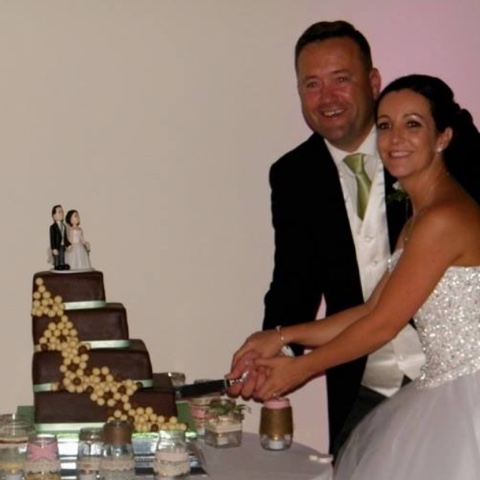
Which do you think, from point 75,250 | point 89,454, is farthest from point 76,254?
point 89,454

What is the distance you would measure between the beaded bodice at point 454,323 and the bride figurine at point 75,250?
0.87 metres

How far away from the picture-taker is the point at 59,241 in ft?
9.32

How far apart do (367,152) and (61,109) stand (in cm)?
97

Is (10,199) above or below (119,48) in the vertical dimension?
below

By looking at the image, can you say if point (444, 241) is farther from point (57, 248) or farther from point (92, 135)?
point (92, 135)

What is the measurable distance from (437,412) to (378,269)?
67 cm

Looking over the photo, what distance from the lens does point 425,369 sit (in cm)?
275

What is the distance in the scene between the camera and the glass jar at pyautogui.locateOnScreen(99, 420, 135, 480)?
238cm

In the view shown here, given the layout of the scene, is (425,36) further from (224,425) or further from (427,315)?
(224,425)

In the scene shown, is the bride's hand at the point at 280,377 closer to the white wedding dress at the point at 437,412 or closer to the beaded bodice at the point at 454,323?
the white wedding dress at the point at 437,412

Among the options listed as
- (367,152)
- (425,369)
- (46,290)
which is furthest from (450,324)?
(46,290)

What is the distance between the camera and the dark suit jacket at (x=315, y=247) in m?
3.19

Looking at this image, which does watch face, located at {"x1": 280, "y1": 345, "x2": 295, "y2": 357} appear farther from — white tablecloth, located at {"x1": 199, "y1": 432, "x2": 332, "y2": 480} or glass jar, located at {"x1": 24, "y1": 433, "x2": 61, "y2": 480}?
glass jar, located at {"x1": 24, "y1": 433, "x2": 61, "y2": 480}

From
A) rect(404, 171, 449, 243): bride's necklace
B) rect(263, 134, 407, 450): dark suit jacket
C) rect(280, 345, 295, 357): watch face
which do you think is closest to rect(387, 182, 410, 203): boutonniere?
rect(263, 134, 407, 450): dark suit jacket
